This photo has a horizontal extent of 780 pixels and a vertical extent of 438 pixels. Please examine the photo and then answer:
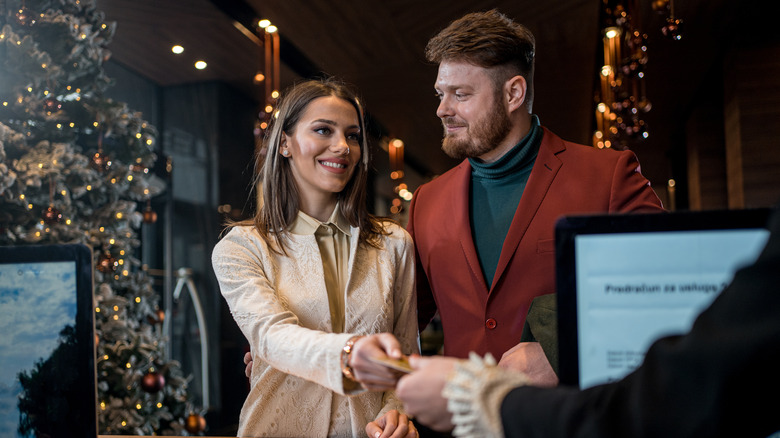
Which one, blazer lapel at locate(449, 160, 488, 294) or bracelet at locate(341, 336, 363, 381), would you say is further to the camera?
blazer lapel at locate(449, 160, 488, 294)

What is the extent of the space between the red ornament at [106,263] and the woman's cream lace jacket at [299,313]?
221 centimetres

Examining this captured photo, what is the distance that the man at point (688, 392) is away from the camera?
0.65m

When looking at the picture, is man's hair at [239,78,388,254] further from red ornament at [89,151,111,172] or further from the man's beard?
red ornament at [89,151,111,172]

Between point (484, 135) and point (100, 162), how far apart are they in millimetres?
2457

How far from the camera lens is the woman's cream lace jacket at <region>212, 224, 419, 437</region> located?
1.47 meters

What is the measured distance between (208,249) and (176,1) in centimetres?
232

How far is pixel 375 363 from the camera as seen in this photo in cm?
101

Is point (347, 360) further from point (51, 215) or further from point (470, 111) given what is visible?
point (51, 215)

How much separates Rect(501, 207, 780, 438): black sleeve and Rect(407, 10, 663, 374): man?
102cm

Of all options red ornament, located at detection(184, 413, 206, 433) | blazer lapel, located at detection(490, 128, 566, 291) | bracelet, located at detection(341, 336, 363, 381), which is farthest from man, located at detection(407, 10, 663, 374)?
red ornament, located at detection(184, 413, 206, 433)

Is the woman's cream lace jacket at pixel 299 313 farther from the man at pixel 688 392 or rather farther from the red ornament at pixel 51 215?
the red ornament at pixel 51 215

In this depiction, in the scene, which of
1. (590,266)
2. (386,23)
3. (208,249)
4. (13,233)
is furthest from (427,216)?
(208,249)

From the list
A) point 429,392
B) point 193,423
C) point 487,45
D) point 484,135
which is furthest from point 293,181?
point 193,423

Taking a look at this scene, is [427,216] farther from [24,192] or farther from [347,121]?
[24,192]
